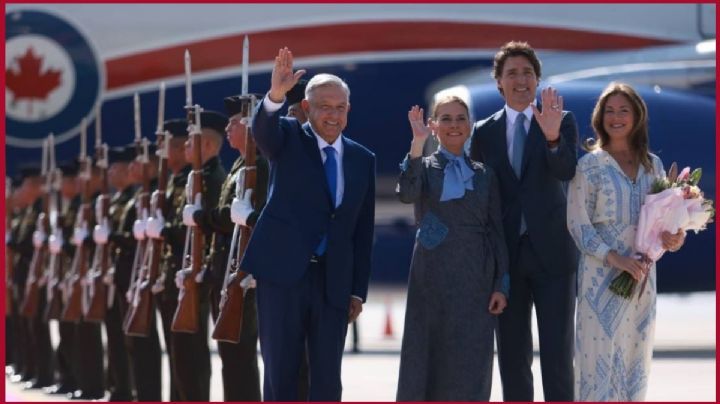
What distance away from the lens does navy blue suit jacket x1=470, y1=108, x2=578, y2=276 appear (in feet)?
19.0

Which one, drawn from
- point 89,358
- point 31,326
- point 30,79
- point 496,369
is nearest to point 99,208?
point 89,358

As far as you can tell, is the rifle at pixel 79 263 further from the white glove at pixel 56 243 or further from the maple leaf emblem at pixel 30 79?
the maple leaf emblem at pixel 30 79

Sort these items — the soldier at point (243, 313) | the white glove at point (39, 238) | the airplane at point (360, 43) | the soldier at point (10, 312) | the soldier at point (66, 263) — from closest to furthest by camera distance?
the soldier at point (243, 313) < the soldier at point (66, 263) < the white glove at point (39, 238) < the soldier at point (10, 312) < the airplane at point (360, 43)

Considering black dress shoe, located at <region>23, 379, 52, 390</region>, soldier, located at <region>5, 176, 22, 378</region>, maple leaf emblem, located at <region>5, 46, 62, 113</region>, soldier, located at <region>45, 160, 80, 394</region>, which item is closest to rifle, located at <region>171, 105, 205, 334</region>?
soldier, located at <region>45, 160, 80, 394</region>

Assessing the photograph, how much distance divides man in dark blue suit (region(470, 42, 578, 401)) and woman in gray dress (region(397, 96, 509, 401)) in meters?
0.18

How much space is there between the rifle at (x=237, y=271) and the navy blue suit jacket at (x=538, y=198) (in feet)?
3.14

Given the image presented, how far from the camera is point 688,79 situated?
13.0 meters

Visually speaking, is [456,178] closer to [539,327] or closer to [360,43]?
[539,327]

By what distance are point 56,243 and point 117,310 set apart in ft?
5.78

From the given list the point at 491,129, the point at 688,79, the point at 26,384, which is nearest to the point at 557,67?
the point at 688,79

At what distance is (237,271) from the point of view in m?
6.06

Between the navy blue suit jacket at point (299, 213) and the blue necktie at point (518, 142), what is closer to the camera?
the navy blue suit jacket at point (299, 213)

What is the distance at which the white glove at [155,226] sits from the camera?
7787 millimetres

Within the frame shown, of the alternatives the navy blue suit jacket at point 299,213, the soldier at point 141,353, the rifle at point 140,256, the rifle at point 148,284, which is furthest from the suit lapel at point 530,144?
the soldier at point 141,353
